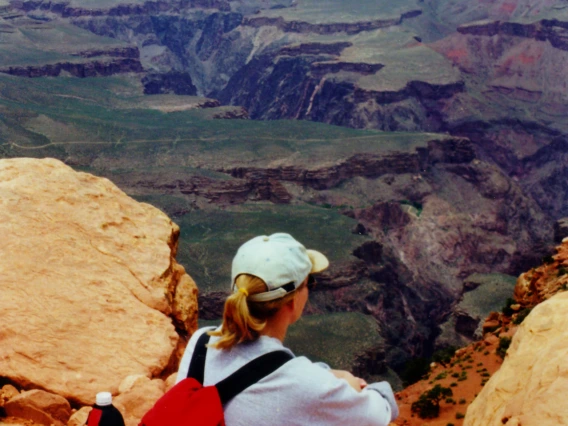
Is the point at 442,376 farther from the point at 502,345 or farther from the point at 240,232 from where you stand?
the point at 240,232

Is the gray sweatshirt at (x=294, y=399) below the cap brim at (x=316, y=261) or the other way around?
below

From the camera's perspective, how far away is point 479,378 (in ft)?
123

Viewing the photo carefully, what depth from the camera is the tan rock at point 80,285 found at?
1577 centimetres

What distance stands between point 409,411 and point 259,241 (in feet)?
94.2

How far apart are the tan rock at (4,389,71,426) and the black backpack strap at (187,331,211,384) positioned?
6357 mm

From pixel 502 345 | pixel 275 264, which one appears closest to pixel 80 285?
pixel 275 264

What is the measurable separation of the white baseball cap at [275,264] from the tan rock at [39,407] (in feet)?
22.8

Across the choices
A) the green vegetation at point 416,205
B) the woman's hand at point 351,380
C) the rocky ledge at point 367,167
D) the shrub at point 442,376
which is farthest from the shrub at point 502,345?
the green vegetation at point 416,205

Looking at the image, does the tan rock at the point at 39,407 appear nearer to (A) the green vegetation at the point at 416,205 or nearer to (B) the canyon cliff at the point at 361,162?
(B) the canyon cliff at the point at 361,162

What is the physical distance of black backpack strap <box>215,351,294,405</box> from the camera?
870cm

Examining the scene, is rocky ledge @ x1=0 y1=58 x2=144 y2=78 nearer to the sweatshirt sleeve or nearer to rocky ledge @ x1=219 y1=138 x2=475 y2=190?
rocky ledge @ x1=219 y1=138 x2=475 y2=190

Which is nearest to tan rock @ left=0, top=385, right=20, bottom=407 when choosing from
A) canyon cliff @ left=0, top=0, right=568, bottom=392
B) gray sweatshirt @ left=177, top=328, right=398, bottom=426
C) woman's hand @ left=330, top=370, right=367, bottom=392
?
gray sweatshirt @ left=177, top=328, right=398, bottom=426

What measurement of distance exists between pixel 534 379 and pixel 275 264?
600cm

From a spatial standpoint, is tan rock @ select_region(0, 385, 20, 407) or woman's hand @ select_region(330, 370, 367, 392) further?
tan rock @ select_region(0, 385, 20, 407)
